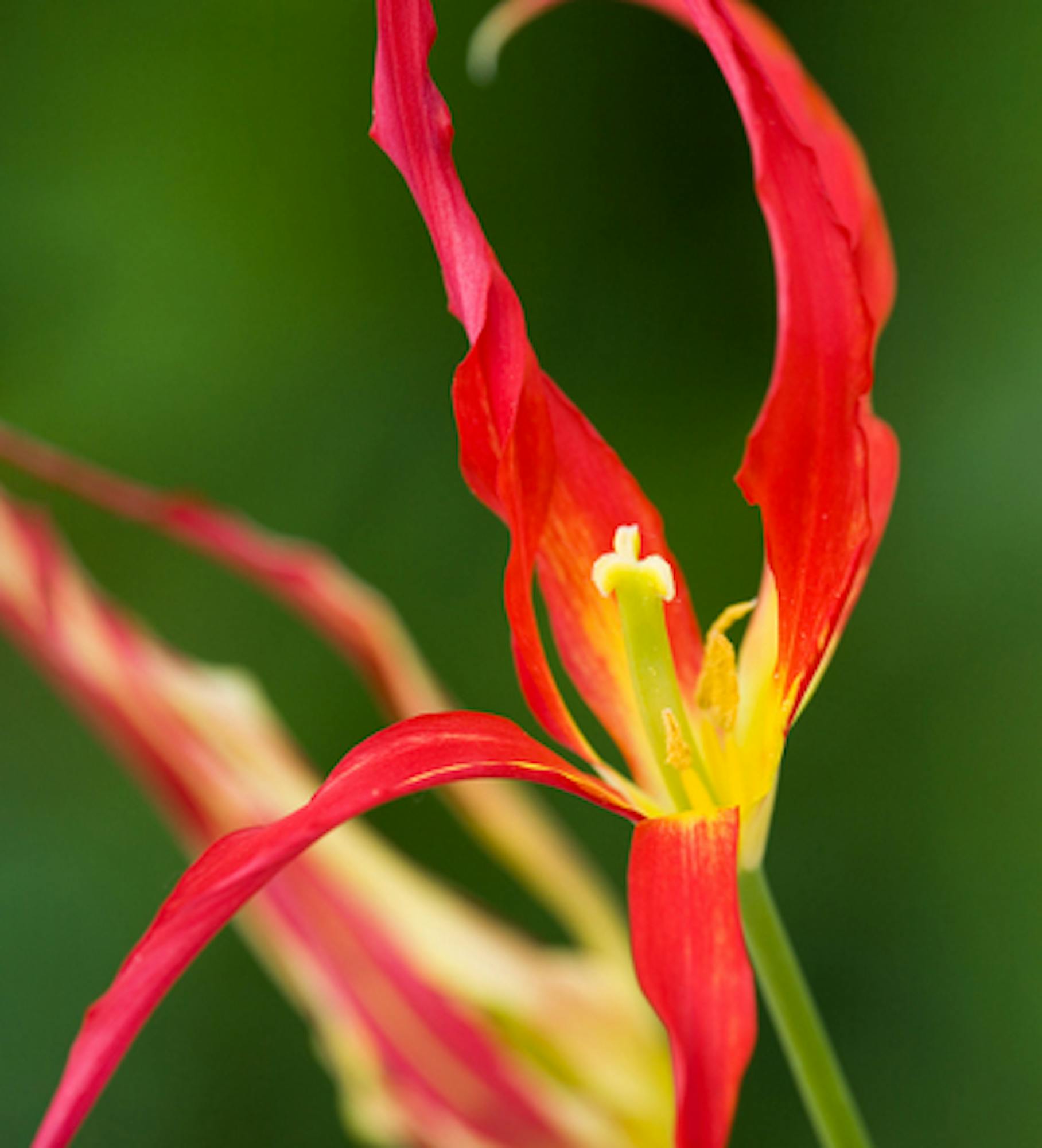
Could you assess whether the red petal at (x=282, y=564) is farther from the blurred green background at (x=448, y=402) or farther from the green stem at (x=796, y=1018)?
the blurred green background at (x=448, y=402)

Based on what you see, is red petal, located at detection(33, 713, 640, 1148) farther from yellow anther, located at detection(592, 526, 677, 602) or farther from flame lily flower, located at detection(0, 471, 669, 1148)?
flame lily flower, located at detection(0, 471, 669, 1148)

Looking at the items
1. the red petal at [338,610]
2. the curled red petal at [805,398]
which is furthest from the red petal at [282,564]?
the curled red petal at [805,398]

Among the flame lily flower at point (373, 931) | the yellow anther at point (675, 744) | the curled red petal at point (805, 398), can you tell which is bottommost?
the flame lily flower at point (373, 931)

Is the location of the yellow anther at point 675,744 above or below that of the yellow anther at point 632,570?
below

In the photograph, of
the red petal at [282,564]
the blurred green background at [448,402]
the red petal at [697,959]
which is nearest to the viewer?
the red petal at [697,959]

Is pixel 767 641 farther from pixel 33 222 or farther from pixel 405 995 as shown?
pixel 33 222

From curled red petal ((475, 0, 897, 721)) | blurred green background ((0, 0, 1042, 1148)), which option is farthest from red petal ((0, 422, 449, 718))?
blurred green background ((0, 0, 1042, 1148))

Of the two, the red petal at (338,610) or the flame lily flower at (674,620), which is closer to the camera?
the flame lily flower at (674,620)

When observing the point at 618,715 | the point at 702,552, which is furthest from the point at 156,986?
the point at 702,552
